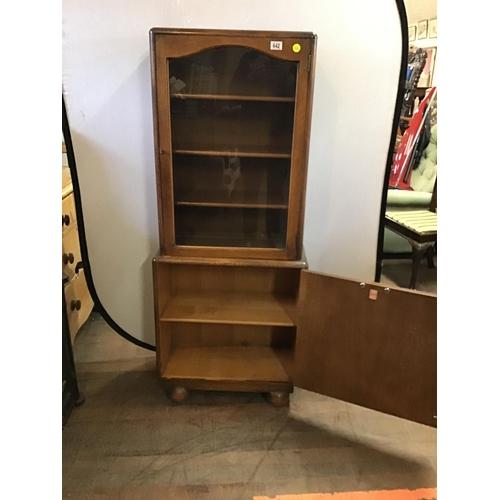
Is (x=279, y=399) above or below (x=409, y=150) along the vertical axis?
below

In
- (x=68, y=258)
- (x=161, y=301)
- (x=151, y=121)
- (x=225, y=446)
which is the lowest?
(x=225, y=446)

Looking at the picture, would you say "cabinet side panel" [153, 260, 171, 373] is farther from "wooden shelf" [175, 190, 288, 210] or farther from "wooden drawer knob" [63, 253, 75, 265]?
"wooden drawer knob" [63, 253, 75, 265]

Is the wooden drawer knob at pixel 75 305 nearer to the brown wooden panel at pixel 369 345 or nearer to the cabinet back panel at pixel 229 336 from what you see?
the cabinet back panel at pixel 229 336

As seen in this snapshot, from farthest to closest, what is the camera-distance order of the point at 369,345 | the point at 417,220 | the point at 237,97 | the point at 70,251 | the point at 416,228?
the point at 417,220 < the point at 416,228 < the point at 70,251 < the point at 237,97 < the point at 369,345

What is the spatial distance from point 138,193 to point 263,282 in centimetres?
65

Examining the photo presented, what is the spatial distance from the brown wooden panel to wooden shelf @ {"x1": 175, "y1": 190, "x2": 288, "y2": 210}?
0.35 m

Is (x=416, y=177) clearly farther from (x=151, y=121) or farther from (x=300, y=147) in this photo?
(x=151, y=121)

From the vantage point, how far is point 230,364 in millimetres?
1925

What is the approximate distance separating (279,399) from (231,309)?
42 cm

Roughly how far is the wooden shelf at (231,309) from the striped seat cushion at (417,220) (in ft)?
3.83

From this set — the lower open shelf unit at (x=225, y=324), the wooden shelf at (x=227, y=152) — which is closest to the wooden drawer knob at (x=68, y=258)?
the lower open shelf unit at (x=225, y=324)

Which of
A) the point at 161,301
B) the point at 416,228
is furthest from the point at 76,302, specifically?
the point at 416,228
